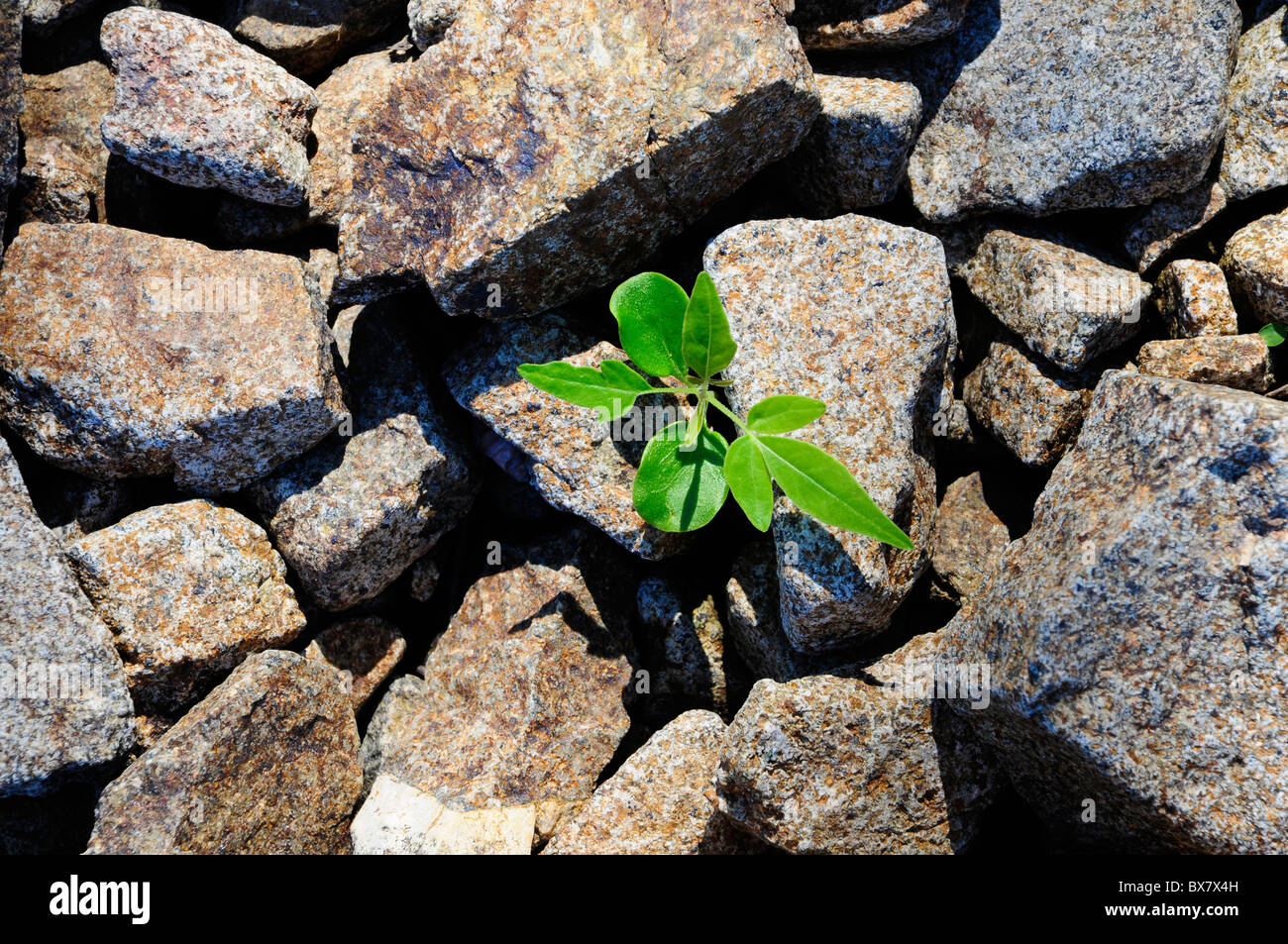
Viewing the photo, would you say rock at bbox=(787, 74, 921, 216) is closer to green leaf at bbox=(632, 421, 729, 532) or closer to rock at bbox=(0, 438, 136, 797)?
green leaf at bbox=(632, 421, 729, 532)

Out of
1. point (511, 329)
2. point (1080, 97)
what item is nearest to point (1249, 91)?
point (1080, 97)

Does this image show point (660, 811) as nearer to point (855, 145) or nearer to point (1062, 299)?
point (1062, 299)

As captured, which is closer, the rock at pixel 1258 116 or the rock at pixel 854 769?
the rock at pixel 854 769

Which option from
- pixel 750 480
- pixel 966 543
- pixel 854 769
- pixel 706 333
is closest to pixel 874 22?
pixel 706 333

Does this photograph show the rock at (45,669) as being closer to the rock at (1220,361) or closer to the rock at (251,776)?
the rock at (251,776)

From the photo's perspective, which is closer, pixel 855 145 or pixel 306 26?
pixel 855 145

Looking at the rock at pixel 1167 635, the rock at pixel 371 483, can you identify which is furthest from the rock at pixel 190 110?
the rock at pixel 1167 635

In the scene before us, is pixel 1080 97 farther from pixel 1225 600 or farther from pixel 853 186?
pixel 1225 600
